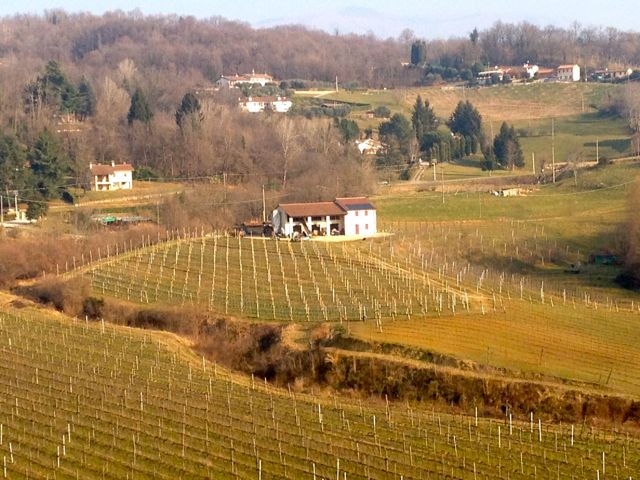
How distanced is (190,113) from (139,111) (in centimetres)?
356

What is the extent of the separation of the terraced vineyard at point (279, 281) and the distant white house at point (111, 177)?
18.1 meters

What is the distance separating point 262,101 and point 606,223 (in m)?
41.0

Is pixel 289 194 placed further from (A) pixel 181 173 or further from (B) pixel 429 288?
(B) pixel 429 288

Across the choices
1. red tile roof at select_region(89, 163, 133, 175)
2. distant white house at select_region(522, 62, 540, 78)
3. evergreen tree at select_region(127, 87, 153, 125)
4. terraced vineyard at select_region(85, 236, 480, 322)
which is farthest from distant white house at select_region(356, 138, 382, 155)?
distant white house at select_region(522, 62, 540, 78)

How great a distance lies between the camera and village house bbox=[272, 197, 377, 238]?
133 feet

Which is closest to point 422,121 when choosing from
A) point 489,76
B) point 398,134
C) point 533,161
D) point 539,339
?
point 398,134

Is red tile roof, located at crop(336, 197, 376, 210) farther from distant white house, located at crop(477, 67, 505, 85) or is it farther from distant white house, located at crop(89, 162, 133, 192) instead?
distant white house, located at crop(477, 67, 505, 85)

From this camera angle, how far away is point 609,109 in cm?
7469

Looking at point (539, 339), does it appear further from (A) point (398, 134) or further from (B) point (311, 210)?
(A) point (398, 134)

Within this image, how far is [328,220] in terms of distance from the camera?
41125 millimetres

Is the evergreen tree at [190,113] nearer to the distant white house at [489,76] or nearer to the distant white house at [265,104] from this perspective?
the distant white house at [265,104]

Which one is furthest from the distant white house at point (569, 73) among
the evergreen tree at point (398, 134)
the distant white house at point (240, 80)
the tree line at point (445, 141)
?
the evergreen tree at point (398, 134)

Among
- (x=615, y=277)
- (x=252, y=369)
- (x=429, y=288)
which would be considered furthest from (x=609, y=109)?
(x=252, y=369)

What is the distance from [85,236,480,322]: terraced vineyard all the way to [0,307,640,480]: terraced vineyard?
5573 mm
